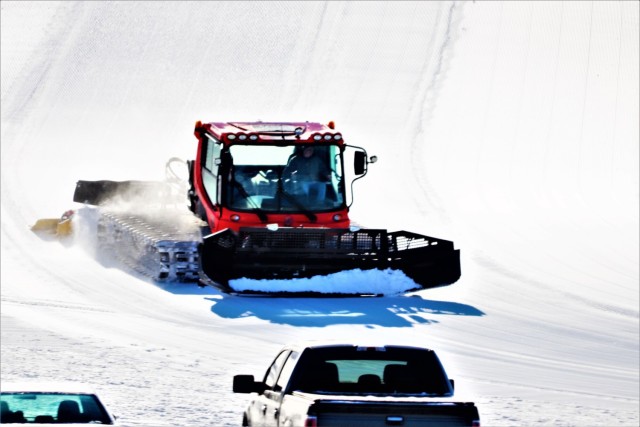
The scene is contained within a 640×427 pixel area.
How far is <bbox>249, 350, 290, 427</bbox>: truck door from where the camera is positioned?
8.78m

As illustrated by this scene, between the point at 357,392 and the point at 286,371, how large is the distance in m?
0.68

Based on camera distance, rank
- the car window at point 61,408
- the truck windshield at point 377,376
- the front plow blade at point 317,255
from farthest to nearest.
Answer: the front plow blade at point 317,255
the car window at point 61,408
the truck windshield at point 377,376

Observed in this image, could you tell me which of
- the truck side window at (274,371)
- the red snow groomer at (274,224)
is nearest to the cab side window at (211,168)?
the red snow groomer at (274,224)

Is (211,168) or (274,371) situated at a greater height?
Result: (211,168)

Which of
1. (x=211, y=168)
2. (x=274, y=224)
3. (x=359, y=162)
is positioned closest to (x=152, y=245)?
(x=211, y=168)

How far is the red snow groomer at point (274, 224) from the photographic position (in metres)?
17.6

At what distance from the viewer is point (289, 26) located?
136ft

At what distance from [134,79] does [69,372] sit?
2548 centimetres

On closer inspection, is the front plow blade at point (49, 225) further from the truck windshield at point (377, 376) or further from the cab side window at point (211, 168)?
the truck windshield at point (377, 376)

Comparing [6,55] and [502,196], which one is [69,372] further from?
[6,55]

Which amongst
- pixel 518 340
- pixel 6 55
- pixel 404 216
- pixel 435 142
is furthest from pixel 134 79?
pixel 518 340

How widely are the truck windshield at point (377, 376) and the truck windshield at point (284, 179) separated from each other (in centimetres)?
1045

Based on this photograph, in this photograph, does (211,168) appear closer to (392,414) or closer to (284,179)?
(284,179)

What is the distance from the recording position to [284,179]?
19.1m
